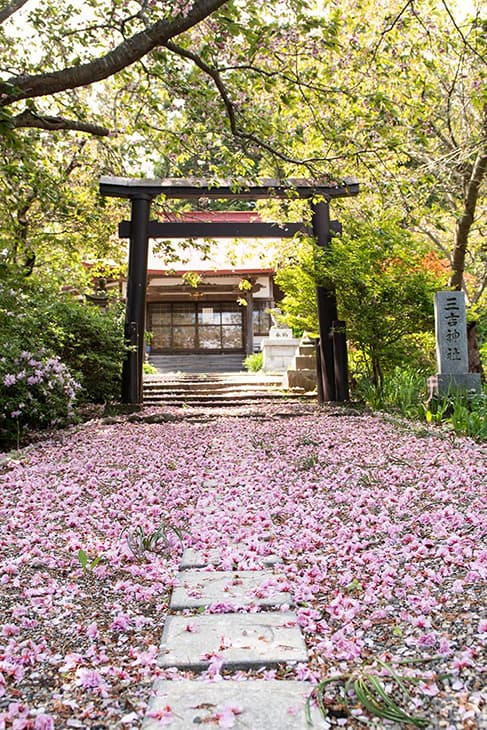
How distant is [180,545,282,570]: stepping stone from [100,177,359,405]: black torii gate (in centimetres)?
715

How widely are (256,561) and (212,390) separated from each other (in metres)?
9.55

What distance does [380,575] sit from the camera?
2559 millimetres

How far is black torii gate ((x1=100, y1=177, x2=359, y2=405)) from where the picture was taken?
32.1 ft

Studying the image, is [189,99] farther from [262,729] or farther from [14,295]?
[262,729]

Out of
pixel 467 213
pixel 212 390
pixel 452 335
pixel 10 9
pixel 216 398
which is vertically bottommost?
pixel 216 398

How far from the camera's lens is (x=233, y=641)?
6.53 ft

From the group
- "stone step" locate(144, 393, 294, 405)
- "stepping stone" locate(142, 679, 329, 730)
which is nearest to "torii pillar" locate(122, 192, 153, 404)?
"stone step" locate(144, 393, 294, 405)

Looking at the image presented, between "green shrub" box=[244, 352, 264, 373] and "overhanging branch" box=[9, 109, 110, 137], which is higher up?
"overhanging branch" box=[9, 109, 110, 137]

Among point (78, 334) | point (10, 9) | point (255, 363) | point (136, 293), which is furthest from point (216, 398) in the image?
point (10, 9)

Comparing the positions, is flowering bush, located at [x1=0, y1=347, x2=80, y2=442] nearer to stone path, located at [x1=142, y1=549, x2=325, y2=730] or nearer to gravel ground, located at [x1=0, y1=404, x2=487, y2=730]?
gravel ground, located at [x1=0, y1=404, x2=487, y2=730]

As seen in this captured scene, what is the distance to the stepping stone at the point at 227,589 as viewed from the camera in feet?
7.70

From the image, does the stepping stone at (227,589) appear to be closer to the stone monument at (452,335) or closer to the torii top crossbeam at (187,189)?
the stone monument at (452,335)

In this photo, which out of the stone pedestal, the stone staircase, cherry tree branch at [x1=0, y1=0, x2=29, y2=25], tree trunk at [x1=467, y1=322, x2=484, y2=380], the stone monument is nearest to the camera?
cherry tree branch at [x1=0, y1=0, x2=29, y2=25]

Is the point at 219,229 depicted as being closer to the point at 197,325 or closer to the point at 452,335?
the point at 452,335
